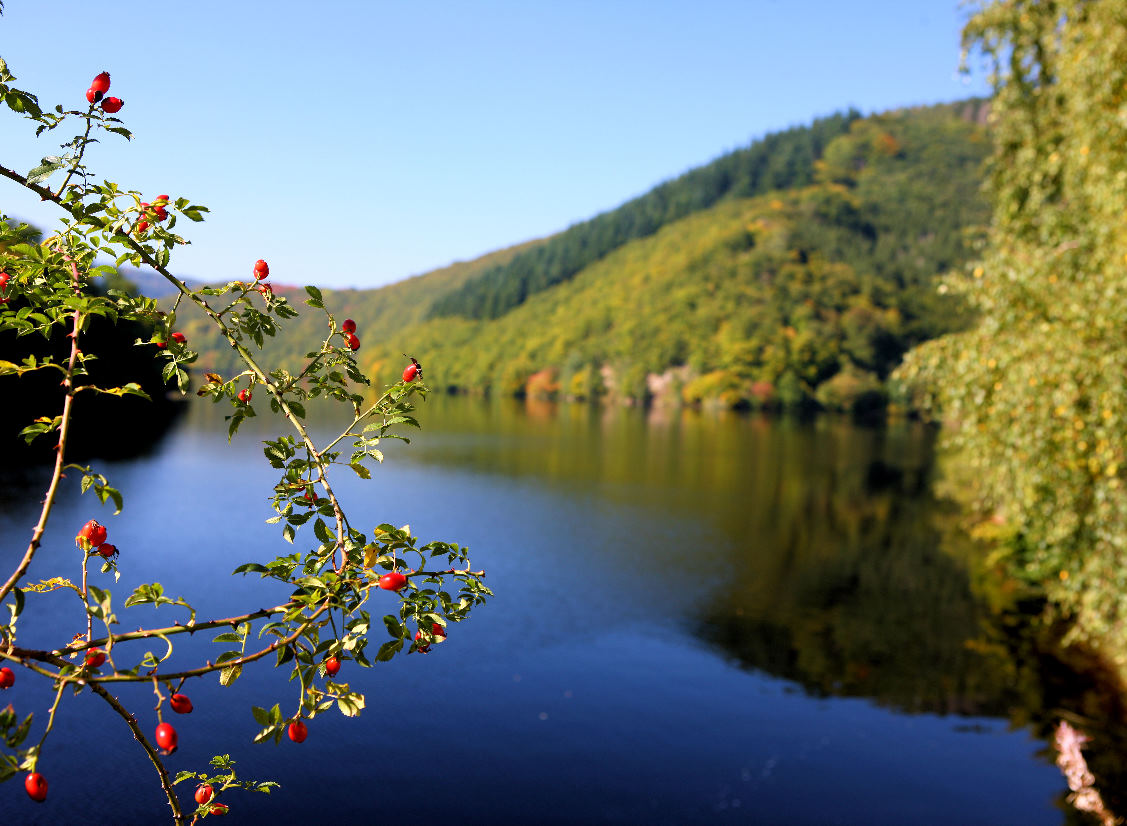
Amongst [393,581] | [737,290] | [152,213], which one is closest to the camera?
[393,581]

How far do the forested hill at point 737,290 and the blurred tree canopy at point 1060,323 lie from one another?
221ft

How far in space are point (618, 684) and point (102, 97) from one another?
12400mm

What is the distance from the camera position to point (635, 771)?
10.6 m

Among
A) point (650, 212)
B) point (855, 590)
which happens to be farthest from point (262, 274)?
point (650, 212)

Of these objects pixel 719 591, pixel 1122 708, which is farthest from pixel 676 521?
pixel 1122 708

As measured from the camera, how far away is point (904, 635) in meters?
16.5

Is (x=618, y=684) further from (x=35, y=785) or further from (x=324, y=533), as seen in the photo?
(x=35, y=785)

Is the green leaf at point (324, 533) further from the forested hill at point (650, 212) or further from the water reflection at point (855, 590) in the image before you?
the forested hill at point (650, 212)

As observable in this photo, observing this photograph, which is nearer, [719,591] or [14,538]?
[14,538]

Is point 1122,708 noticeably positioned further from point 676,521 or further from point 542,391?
point 542,391

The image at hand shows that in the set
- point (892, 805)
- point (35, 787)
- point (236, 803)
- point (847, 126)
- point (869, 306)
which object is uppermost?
point (847, 126)

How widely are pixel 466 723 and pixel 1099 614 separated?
25.4ft

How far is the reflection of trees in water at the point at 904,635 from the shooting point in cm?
1273

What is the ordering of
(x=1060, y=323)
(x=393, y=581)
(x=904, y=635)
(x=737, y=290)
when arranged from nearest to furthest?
(x=393, y=581), (x=1060, y=323), (x=904, y=635), (x=737, y=290)
